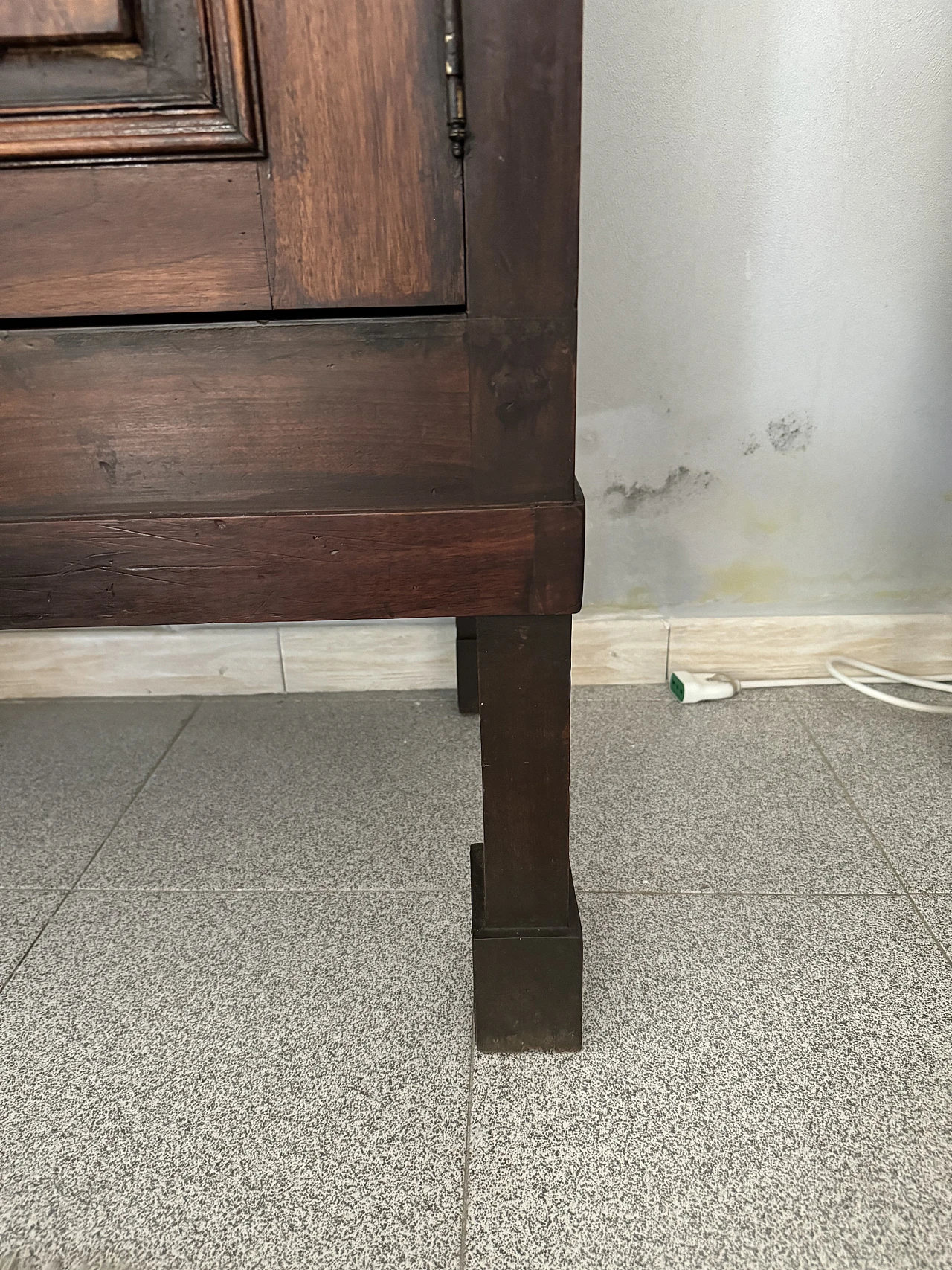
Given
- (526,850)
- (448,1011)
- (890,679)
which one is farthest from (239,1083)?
(890,679)

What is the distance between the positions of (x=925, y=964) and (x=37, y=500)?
2.79ft

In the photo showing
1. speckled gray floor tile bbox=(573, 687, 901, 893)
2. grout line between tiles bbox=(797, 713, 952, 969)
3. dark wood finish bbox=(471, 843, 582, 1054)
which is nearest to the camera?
dark wood finish bbox=(471, 843, 582, 1054)

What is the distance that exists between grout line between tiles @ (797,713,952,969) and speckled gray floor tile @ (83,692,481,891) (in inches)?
17.8

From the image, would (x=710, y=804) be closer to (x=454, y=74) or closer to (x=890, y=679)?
(x=890, y=679)

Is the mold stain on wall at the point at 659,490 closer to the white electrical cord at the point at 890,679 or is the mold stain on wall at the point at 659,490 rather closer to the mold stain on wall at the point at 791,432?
the mold stain on wall at the point at 791,432

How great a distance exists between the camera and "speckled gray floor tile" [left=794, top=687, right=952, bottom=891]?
1006mm

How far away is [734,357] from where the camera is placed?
48.4 inches

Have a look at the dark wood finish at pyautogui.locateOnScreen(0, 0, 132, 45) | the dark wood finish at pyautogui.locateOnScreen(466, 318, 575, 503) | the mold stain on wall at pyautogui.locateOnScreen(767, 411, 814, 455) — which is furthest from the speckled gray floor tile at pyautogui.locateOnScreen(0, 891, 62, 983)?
the mold stain on wall at pyautogui.locateOnScreen(767, 411, 814, 455)

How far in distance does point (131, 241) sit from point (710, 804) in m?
0.86

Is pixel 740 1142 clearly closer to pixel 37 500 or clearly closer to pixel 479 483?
pixel 479 483

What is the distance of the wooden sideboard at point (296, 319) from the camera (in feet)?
1.68

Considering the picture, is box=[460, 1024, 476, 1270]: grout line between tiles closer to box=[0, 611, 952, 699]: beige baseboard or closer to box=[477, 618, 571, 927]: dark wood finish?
box=[477, 618, 571, 927]: dark wood finish

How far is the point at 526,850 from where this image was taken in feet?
2.32

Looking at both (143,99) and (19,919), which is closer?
(143,99)
